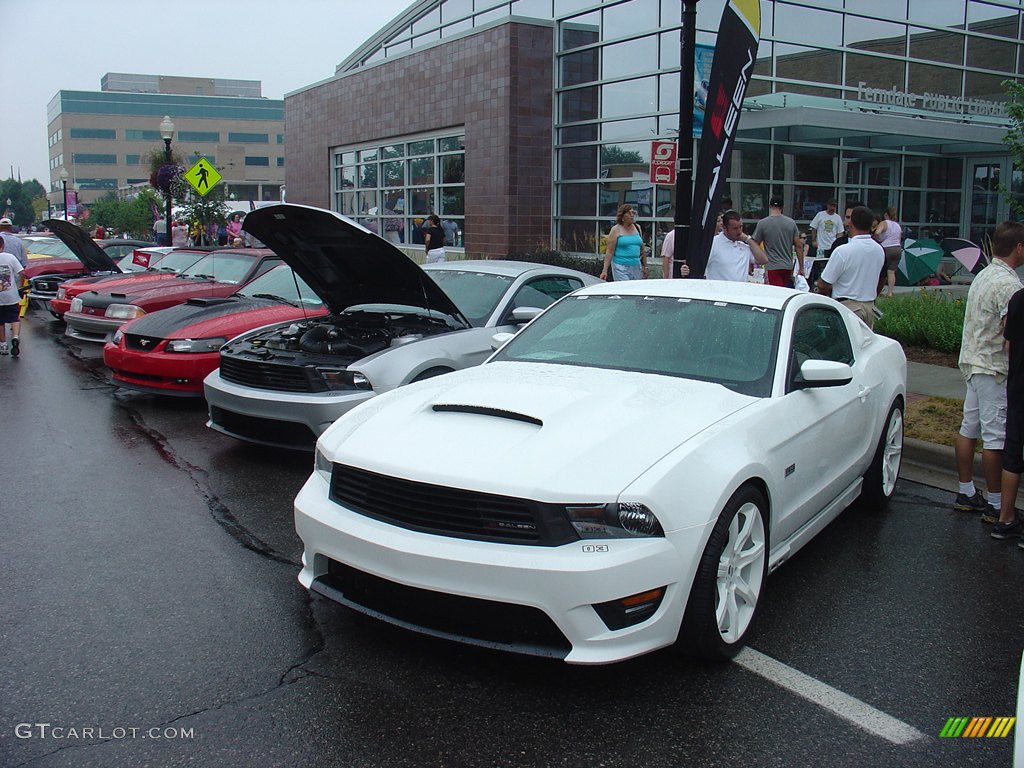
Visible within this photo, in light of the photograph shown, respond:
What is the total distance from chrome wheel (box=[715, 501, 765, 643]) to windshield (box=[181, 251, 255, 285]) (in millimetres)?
8784

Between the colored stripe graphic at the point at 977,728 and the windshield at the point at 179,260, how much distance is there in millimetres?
12029

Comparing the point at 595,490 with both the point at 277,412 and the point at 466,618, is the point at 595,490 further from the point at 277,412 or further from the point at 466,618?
the point at 277,412

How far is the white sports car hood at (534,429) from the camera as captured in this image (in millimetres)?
3414

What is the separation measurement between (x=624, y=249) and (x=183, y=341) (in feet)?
18.4

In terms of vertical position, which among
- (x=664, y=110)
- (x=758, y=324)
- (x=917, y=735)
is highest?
(x=664, y=110)

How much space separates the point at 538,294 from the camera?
8047mm

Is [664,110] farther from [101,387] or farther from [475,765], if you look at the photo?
[475,765]

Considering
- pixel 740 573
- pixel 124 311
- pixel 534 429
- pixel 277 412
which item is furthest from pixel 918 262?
pixel 534 429

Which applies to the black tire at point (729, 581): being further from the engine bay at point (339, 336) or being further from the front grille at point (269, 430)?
the engine bay at point (339, 336)

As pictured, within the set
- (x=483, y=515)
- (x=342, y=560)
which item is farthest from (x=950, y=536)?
(x=342, y=560)

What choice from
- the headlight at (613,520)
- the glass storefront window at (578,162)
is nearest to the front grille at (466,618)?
the headlight at (613,520)

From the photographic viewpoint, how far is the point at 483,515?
3389 mm

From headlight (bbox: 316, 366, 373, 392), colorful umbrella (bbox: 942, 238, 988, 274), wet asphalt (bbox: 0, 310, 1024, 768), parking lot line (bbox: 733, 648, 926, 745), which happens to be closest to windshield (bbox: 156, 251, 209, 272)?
headlight (bbox: 316, 366, 373, 392)

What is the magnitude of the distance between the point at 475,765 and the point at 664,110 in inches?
675
